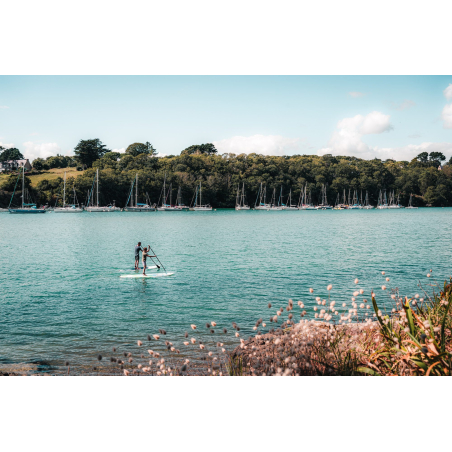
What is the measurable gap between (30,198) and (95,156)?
15358 millimetres

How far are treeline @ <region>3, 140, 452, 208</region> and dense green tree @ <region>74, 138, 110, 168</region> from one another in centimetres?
26

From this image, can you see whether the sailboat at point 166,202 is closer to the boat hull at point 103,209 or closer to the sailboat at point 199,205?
the sailboat at point 199,205

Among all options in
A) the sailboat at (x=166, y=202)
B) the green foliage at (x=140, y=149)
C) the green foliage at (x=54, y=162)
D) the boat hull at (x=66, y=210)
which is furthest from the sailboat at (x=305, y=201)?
A: the green foliage at (x=54, y=162)

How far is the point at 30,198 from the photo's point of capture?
3433 inches

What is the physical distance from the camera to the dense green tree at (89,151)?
3364 inches

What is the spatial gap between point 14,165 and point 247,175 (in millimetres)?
56525

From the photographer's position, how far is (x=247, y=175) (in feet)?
382

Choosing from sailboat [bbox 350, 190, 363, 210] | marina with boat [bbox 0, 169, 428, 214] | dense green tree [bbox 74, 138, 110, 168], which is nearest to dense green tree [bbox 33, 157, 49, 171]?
marina with boat [bbox 0, 169, 428, 214]

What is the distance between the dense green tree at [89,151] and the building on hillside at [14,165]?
9.45 m

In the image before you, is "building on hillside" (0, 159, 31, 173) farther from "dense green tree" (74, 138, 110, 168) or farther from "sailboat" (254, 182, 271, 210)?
"sailboat" (254, 182, 271, 210)

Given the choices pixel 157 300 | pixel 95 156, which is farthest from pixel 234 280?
pixel 95 156

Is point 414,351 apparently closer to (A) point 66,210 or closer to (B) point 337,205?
(A) point 66,210

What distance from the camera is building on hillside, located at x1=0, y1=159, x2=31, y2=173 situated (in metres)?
82.7

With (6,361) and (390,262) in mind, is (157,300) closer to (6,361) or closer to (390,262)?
(6,361)
